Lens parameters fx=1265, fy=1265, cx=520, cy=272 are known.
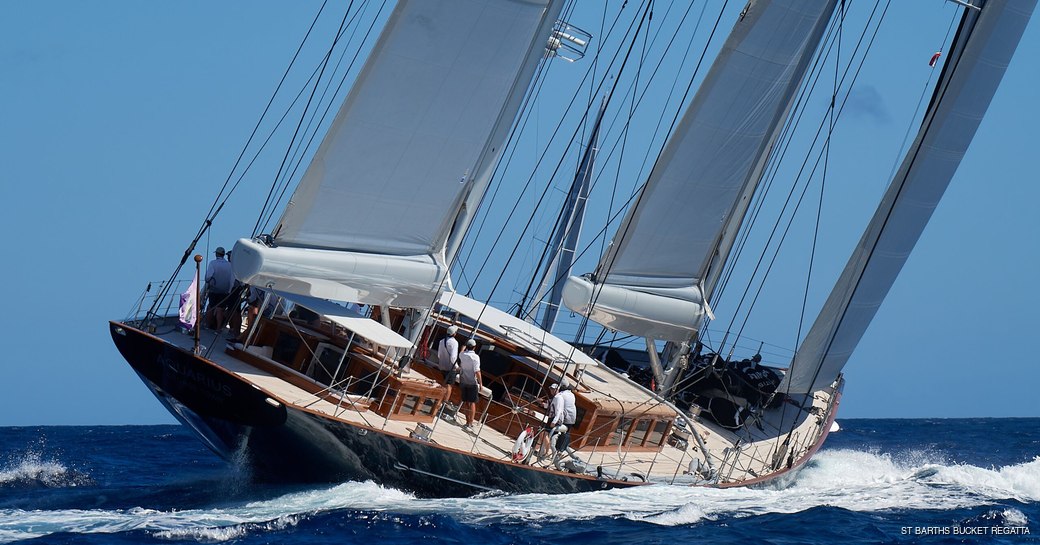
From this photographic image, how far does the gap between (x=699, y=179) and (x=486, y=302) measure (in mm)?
4298

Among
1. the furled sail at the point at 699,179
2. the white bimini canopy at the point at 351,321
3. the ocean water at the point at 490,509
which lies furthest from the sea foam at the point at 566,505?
the furled sail at the point at 699,179

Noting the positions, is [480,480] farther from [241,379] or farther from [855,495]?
[855,495]

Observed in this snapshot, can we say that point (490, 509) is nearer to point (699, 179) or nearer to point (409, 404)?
point (409, 404)

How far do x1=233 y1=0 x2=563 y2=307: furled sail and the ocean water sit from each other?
2835mm

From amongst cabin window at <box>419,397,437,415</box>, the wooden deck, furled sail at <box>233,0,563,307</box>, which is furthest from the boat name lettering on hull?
cabin window at <box>419,397,437,415</box>

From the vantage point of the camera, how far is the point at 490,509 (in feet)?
51.4

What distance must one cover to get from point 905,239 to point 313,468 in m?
11.2

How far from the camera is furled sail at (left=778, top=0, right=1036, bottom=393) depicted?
21172 mm

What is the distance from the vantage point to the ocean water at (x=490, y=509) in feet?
46.5

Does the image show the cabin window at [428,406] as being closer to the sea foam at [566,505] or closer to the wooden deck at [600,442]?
the wooden deck at [600,442]

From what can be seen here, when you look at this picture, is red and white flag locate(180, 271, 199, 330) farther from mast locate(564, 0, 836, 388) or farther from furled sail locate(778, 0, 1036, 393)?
furled sail locate(778, 0, 1036, 393)

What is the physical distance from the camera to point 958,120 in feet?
69.9

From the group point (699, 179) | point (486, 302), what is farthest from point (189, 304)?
point (699, 179)

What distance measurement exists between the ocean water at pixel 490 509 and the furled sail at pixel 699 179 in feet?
11.4
